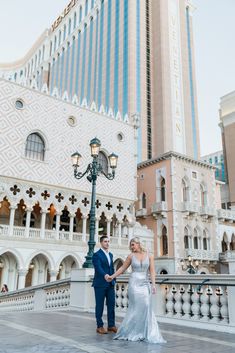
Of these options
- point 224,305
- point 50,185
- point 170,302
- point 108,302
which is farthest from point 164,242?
point 108,302

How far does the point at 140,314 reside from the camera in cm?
489

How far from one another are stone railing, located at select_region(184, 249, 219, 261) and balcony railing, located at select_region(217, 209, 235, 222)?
3.06m

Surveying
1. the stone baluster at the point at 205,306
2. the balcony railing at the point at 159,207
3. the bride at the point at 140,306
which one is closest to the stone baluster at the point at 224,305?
the stone baluster at the point at 205,306

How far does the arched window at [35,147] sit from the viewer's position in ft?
68.9

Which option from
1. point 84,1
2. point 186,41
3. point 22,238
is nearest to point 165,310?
point 22,238

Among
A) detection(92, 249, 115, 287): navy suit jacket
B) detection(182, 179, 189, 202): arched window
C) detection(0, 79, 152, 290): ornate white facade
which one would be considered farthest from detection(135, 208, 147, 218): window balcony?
detection(92, 249, 115, 287): navy suit jacket

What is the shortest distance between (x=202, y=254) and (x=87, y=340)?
2305 cm

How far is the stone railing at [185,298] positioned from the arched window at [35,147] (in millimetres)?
12873

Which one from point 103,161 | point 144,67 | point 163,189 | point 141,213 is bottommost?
point 141,213

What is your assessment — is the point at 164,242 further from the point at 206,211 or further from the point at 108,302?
the point at 108,302

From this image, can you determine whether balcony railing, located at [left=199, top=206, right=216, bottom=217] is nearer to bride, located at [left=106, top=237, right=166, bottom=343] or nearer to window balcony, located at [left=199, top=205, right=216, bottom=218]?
window balcony, located at [left=199, top=205, right=216, bottom=218]

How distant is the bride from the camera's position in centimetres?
479

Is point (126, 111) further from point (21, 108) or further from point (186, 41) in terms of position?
point (21, 108)

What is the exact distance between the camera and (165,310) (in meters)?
6.86
